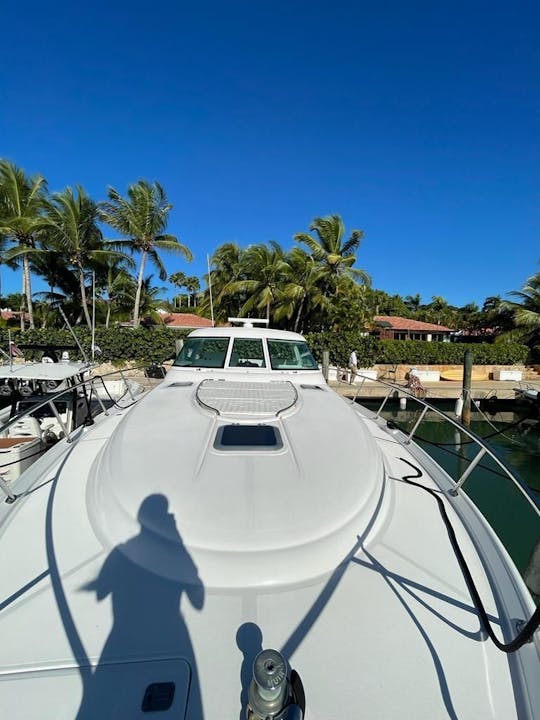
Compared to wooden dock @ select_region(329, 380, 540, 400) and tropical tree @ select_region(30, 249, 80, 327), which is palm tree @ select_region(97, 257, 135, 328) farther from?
wooden dock @ select_region(329, 380, 540, 400)

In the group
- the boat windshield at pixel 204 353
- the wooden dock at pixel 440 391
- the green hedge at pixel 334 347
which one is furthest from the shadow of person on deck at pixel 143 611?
the green hedge at pixel 334 347

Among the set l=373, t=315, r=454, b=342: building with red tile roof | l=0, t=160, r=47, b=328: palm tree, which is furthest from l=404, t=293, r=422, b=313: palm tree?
l=0, t=160, r=47, b=328: palm tree

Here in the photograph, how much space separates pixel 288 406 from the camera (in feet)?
9.00

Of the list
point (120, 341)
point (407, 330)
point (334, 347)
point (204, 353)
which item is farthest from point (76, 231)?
point (407, 330)

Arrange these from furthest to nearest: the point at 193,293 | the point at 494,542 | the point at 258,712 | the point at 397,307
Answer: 1. the point at 193,293
2. the point at 397,307
3. the point at 494,542
4. the point at 258,712

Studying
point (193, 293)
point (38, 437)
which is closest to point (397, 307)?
point (193, 293)

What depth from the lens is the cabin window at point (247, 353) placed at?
423 centimetres

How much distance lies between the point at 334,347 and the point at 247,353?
1419cm

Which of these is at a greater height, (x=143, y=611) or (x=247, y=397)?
(x=247, y=397)

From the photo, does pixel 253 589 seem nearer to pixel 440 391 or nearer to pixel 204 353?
pixel 204 353

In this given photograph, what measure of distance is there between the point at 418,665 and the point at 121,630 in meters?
1.16

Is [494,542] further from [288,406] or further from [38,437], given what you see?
[38,437]

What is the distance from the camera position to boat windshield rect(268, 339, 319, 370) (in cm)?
425

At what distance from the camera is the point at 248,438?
88.3 inches
